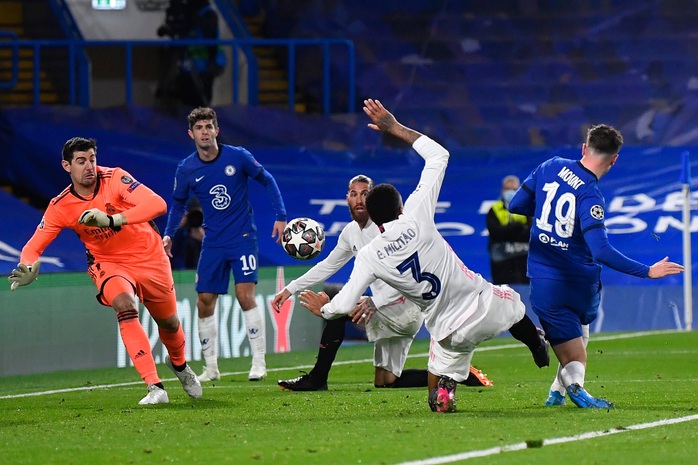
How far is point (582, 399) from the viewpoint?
891cm

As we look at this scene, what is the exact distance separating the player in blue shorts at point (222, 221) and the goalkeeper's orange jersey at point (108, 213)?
2.07 m

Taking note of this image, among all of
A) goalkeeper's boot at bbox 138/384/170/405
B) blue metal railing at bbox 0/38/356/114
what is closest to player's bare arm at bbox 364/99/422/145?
goalkeeper's boot at bbox 138/384/170/405

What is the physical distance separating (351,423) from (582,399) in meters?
1.49

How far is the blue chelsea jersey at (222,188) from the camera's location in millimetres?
12195

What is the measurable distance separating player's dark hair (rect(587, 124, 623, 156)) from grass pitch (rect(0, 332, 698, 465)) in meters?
1.59

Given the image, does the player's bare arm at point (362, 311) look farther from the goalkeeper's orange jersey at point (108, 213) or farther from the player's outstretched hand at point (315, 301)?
the goalkeeper's orange jersey at point (108, 213)

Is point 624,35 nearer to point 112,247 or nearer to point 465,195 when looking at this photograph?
point 465,195

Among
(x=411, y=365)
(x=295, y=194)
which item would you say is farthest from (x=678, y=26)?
(x=411, y=365)

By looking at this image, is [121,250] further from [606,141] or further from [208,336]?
[606,141]

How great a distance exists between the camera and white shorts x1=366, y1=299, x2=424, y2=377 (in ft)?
35.9

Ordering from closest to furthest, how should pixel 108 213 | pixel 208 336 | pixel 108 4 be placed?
pixel 108 213 < pixel 208 336 < pixel 108 4

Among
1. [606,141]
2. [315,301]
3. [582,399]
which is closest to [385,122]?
[315,301]

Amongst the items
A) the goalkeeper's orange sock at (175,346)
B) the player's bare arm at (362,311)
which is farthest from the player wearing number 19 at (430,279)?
the goalkeeper's orange sock at (175,346)

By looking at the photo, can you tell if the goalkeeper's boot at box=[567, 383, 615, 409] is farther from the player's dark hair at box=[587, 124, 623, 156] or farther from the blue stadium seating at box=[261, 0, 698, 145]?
the blue stadium seating at box=[261, 0, 698, 145]
